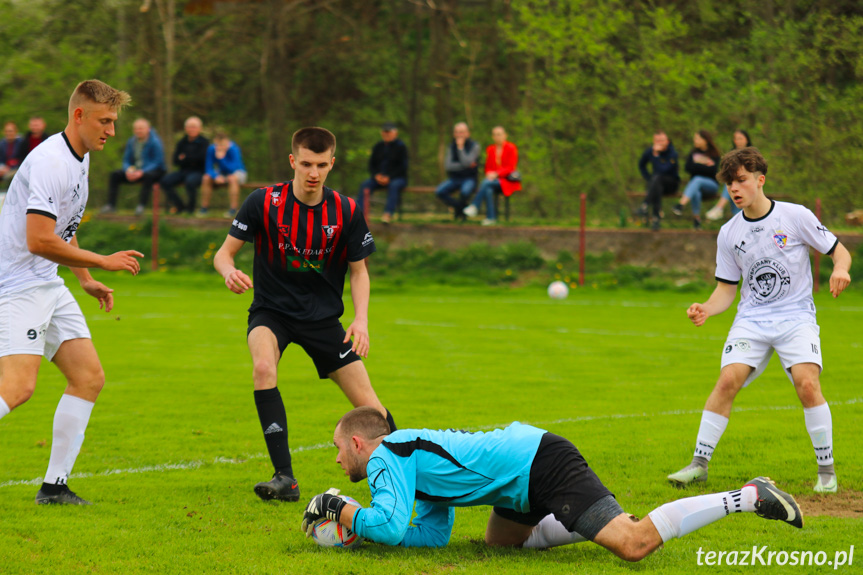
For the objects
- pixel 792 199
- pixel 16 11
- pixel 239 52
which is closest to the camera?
pixel 792 199

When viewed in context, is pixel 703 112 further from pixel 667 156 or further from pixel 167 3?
pixel 167 3

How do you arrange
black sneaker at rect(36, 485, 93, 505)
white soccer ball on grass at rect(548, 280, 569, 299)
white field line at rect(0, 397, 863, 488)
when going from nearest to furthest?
1. black sneaker at rect(36, 485, 93, 505)
2. white field line at rect(0, 397, 863, 488)
3. white soccer ball on grass at rect(548, 280, 569, 299)

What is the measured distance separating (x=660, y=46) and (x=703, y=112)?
6.55ft

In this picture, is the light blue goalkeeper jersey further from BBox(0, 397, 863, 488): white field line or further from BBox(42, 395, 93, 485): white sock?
BBox(0, 397, 863, 488): white field line

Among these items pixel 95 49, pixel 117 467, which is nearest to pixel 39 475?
pixel 117 467

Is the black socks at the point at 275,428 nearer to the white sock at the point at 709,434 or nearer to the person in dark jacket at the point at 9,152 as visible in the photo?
the white sock at the point at 709,434

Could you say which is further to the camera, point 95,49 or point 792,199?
point 95,49

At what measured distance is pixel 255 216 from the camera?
6.16 meters

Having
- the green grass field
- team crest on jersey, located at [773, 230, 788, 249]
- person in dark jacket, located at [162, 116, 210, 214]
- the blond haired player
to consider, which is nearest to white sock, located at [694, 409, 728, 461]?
the green grass field

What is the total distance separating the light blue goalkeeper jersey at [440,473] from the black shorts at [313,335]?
59.4 inches

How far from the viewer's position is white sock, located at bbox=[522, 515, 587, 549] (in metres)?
4.95

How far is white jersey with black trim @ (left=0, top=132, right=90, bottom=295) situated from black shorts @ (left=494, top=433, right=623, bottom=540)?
3035 mm

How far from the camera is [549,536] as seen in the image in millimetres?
4984

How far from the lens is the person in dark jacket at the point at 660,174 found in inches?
741
